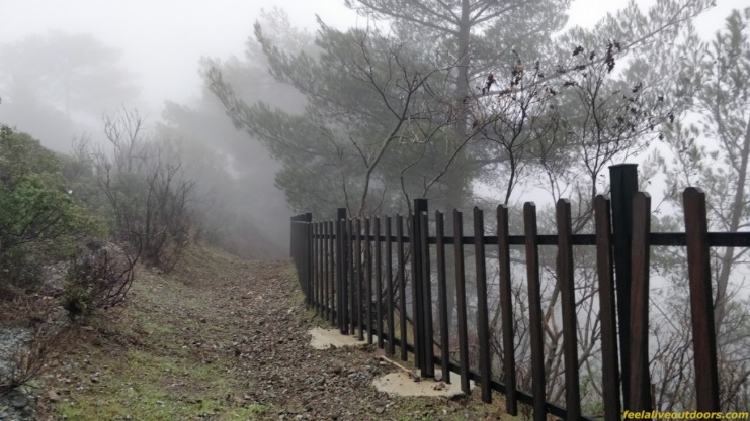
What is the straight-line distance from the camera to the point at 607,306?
8.46 ft

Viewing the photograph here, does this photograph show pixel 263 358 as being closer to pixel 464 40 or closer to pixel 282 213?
pixel 464 40

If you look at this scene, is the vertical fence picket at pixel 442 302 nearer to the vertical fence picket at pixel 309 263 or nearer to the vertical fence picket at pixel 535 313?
the vertical fence picket at pixel 535 313

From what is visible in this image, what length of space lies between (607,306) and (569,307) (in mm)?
260

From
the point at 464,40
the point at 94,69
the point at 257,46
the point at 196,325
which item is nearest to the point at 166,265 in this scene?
the point at 196,325

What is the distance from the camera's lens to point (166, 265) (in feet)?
34.2

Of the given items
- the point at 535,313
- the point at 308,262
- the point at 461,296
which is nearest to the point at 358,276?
the point at 461,296

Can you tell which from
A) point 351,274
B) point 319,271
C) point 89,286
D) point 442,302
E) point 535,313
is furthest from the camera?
point 319,271

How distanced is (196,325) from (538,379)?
4655mm

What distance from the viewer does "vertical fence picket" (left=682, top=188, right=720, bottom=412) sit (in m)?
2.08

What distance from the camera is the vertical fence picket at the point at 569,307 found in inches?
110

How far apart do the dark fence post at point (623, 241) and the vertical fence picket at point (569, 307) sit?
0.87 feet

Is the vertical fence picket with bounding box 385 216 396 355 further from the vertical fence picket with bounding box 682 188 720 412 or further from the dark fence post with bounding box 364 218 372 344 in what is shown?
the vertical fence picket with bounding box 682 188 720 412

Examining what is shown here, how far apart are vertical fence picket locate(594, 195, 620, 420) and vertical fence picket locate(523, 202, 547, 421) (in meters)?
0.44

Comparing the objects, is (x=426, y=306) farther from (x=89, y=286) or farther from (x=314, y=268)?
(x=314, y=268)
